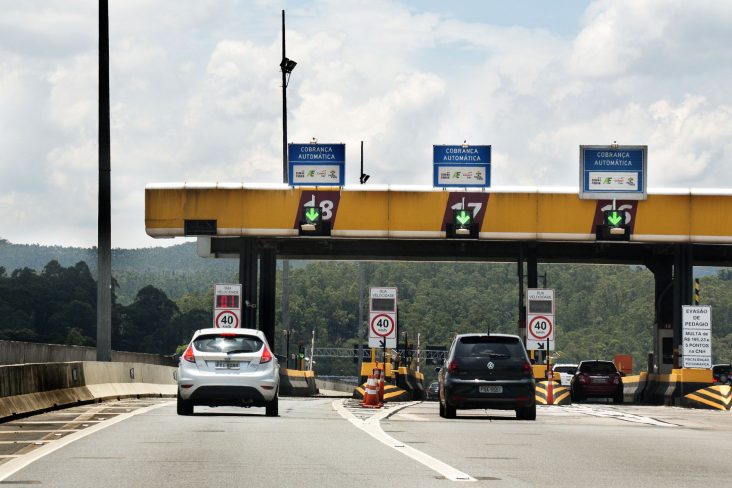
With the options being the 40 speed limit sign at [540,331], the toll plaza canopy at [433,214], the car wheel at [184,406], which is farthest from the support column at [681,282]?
the car wheel at [184,406]

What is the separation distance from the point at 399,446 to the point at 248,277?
1167 inches

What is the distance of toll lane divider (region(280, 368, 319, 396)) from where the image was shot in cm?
4848

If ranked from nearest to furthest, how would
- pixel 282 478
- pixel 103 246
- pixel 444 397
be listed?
pixel 282 478, pixel 444 397, pixel 103 246

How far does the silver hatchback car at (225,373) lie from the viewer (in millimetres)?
25062

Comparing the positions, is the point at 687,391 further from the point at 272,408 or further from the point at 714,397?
the point at 272,408

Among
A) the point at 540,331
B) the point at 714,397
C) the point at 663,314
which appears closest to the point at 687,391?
the point at 714,397

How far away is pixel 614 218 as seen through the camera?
149ft

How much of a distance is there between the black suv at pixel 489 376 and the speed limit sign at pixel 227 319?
15.9 m

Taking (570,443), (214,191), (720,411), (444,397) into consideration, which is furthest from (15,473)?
(214,191)

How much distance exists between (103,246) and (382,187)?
46.4 feet

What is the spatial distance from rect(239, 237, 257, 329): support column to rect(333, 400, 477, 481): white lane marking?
1799 cm

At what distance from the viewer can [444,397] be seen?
27219 mm

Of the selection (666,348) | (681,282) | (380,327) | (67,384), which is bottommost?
(666,348)

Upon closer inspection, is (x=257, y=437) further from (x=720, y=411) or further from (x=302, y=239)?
(x=302, y=239)
